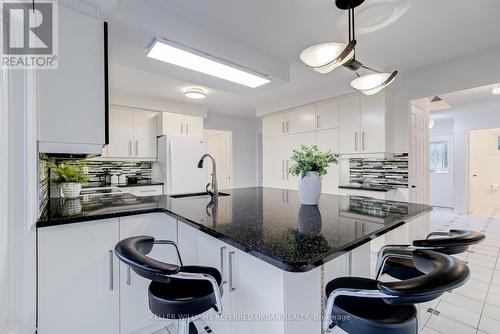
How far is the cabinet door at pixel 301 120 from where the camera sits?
3.99 m

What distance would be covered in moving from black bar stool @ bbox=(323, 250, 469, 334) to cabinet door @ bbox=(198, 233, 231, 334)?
547 mm

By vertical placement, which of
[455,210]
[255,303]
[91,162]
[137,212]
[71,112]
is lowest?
[455,210]

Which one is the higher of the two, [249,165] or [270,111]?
[270,111]

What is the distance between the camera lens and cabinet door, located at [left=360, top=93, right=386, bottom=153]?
10.4ft

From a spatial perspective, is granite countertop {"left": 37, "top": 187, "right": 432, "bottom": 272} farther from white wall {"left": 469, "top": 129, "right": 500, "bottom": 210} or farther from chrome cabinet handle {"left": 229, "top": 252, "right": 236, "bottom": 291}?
white wall {"left": 469, "top": 129, "right": 500, "bottom": 210}

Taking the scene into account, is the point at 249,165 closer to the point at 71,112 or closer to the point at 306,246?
the point at 71,112

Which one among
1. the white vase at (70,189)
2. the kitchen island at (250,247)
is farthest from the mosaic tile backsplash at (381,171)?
the white vase at (70,189)

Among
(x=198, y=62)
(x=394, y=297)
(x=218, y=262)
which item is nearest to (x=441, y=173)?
(x=198, y=62)

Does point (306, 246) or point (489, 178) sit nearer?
point (306, 246)

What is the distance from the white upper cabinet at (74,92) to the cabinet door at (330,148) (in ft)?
10.2

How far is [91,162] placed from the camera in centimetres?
395

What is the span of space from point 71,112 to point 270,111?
3.57 metres

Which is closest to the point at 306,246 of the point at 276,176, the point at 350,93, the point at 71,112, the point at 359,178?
the point at 71,112

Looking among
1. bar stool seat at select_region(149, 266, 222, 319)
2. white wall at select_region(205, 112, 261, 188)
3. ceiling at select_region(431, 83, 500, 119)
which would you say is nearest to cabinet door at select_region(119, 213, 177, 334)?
bar stool seat at select_region(149, 266, 222, 319)
